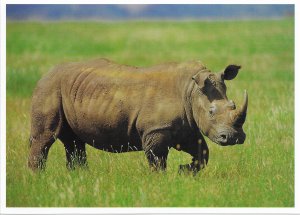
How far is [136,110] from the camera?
32.2 feet

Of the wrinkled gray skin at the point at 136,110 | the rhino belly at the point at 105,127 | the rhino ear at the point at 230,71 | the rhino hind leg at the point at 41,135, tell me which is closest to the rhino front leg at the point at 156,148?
the wrinkled gray skin at the point at 136,110

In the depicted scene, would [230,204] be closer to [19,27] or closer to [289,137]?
[289,137]

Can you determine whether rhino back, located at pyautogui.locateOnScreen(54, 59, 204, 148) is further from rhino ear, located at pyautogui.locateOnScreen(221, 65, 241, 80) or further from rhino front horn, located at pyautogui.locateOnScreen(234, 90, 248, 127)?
rhino front horn, located at pyautogui.locateOnScreen(234, 90, 248, 127)

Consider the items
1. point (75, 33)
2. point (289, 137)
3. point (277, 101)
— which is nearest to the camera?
point (289, 137)

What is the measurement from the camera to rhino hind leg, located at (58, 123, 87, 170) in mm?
10516

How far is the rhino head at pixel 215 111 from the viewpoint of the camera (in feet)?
30.9

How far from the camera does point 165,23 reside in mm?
26438

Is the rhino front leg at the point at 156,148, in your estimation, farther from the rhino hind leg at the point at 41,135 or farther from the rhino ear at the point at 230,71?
the rhino hind leg at the point at 41,135

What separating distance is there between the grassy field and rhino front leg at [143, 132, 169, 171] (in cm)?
14

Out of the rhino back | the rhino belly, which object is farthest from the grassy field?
the rhino back

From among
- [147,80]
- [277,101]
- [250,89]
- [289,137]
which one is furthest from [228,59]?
[147,80]

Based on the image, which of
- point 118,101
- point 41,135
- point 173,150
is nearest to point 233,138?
point 118,101

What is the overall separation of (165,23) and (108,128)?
659 inches
